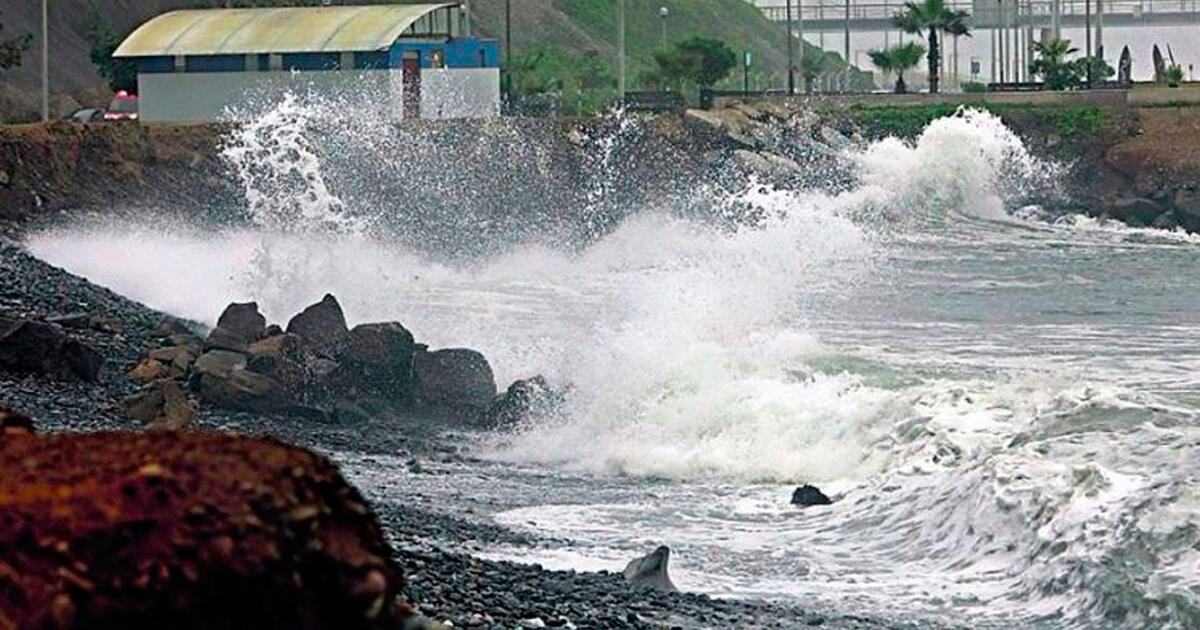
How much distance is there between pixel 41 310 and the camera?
92.6 ft

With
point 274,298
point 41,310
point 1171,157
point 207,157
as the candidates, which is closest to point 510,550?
point 41,310

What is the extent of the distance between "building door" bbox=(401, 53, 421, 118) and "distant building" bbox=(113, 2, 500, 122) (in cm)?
2

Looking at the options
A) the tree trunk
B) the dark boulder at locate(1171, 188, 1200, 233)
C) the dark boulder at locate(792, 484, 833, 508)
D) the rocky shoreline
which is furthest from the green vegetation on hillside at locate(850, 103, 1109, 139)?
the dark boulder at locate(792, 484, 833, 508)

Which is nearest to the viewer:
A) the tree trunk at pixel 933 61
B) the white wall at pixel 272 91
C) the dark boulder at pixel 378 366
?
the dark boulder at pixel 378 366

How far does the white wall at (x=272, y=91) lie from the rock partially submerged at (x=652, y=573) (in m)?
41.4

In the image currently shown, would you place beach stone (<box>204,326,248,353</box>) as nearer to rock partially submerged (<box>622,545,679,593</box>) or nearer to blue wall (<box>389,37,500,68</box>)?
rock partially submerged (<box>622,545,679,593</box>)

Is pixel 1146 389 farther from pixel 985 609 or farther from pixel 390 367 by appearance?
pixel 985 609

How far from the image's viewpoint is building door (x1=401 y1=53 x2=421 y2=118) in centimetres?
5803

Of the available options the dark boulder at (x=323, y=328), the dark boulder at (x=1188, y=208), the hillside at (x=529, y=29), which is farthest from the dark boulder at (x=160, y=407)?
the dark boulder at (x=1188, y=208)

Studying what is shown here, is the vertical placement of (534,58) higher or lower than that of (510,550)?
higher

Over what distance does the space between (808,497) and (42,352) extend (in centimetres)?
731

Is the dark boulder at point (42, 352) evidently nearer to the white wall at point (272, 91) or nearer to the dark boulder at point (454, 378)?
the dark boulder at point (454, 378)

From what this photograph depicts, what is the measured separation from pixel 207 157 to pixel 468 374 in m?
25.1

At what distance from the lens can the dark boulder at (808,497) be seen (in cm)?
2003
